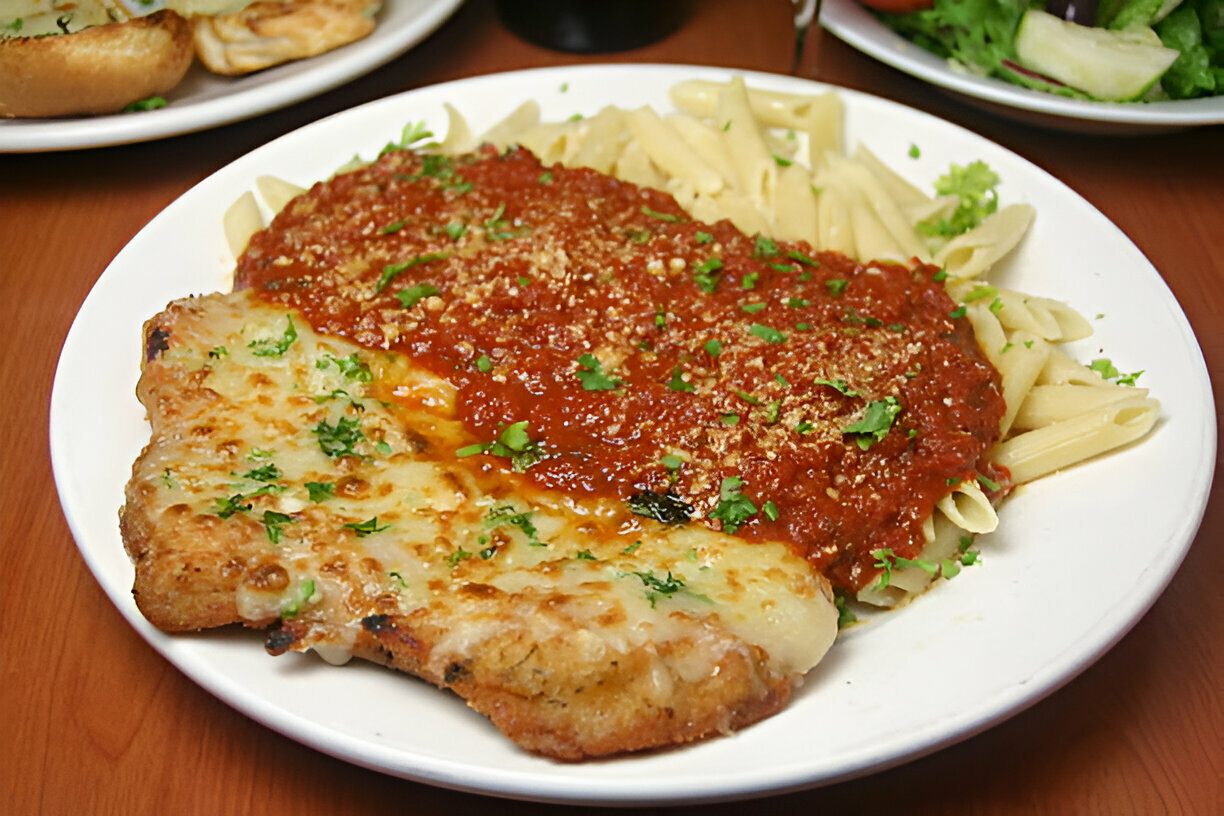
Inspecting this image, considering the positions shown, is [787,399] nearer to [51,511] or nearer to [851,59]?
[51,511]

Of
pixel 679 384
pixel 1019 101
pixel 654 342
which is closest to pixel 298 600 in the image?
pixel 679 384

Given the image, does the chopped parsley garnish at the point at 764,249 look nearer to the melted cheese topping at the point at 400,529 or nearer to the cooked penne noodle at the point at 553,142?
the cooked penne noodle at the point at 553,142

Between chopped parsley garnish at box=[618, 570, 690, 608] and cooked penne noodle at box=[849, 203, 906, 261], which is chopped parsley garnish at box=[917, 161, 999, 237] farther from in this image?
chopped parsley garnish at box=[618, 570, 690, 608]

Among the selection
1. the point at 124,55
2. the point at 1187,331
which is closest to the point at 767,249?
the point at 1187,331

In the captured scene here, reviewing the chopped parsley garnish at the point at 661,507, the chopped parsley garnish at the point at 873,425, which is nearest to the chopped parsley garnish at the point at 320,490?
the chopped parsley garnish at the point at 661,507

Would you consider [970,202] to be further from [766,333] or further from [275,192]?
[275,192]
